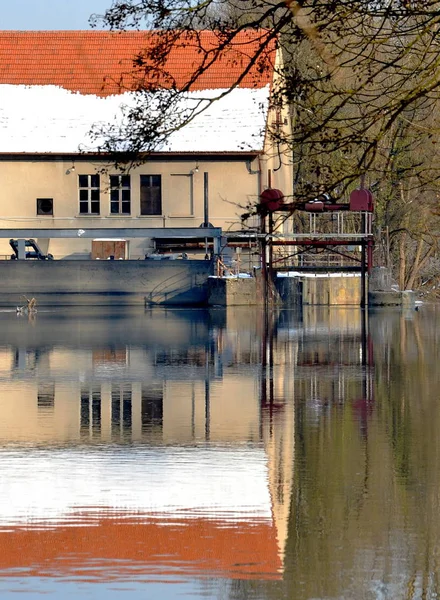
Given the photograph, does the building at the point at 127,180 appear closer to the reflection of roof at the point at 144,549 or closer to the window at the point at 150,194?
the window at the point at 150,194

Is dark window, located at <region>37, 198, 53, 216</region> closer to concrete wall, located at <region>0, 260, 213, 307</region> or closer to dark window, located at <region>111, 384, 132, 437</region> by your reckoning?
concrete wall, located at <region>0, 260, 213, 307</region>

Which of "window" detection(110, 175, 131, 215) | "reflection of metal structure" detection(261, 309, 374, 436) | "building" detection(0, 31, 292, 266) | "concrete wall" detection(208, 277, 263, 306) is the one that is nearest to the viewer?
"reflection of metal structure" detection(261, 309, 374, 436)

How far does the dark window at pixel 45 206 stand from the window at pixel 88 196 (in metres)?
1.05

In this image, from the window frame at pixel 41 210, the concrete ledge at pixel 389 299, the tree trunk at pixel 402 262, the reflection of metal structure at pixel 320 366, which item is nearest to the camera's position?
the reflection of metal structure at pixel 320 366

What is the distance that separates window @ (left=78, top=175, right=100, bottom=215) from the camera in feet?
153

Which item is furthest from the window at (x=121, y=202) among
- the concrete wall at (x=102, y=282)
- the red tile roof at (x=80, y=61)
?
the concrete wall at (x=102, y=282)

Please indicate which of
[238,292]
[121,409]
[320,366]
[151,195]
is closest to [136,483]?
[121,409]

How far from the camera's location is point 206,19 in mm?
12742

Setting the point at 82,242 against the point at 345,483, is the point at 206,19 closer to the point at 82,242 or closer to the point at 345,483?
the point at 345,483

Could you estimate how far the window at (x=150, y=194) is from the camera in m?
46.2

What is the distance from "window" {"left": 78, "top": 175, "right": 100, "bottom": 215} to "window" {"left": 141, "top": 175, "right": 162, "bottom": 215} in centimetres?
166

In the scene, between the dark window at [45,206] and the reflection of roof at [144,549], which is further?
the dark window at [45,206]

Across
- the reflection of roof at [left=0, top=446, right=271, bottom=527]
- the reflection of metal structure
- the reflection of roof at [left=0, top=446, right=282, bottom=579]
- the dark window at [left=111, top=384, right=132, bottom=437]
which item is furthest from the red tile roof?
the reflection of roof at [left=0, top=446, right=282, bottom=579]

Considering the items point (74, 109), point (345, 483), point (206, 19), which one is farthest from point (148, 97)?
point (74, 109)
